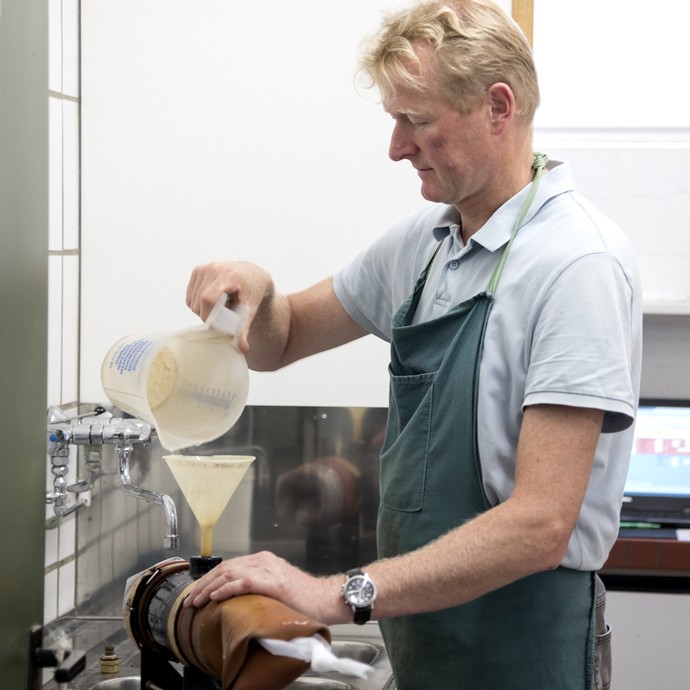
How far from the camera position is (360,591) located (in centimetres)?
119

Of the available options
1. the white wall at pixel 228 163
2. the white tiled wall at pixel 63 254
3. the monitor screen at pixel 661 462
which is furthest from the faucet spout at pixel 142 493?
the monitor screen at pixel 661 462

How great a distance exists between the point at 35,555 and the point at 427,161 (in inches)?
31.9

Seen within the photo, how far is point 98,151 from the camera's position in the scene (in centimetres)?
216

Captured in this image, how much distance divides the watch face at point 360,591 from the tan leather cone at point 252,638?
123 millimetres

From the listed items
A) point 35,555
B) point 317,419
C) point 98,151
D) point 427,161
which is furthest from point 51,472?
point 427,161

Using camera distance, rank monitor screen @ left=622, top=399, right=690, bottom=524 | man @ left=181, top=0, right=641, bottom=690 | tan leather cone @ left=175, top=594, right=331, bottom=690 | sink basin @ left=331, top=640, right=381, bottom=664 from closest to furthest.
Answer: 1. tan leather cone @ left=175, top=594, right=331, bottom=690
2. man @ left=181, top=0, right=641, bottom=690
3. sink basin @ left=331, top=640, right=381, bottom=664
4. monitor screen @ left=622, top=399, right=690, bottom=524

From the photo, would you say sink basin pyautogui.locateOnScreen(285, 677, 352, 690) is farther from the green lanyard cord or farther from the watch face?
the green lanyard cord

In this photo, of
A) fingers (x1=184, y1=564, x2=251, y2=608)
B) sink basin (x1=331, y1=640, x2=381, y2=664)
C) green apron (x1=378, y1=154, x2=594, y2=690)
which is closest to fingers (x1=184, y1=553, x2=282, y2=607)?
fingers (x1=184, y1=564, x2=251, y2=608)

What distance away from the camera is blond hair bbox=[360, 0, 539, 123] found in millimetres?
1363

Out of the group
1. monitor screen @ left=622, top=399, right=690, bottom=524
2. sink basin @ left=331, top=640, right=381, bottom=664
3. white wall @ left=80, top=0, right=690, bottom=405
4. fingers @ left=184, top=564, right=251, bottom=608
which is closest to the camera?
fingers @ left=184, top=564, right=251, bottom=608

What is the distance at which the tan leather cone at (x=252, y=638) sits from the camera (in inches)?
39.3

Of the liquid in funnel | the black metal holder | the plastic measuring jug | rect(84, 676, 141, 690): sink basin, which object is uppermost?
the plastic measuring jug

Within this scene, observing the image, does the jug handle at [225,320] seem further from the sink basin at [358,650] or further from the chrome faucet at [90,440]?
→ the sink basin at [358,650]

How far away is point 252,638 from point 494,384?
524 millimetres
